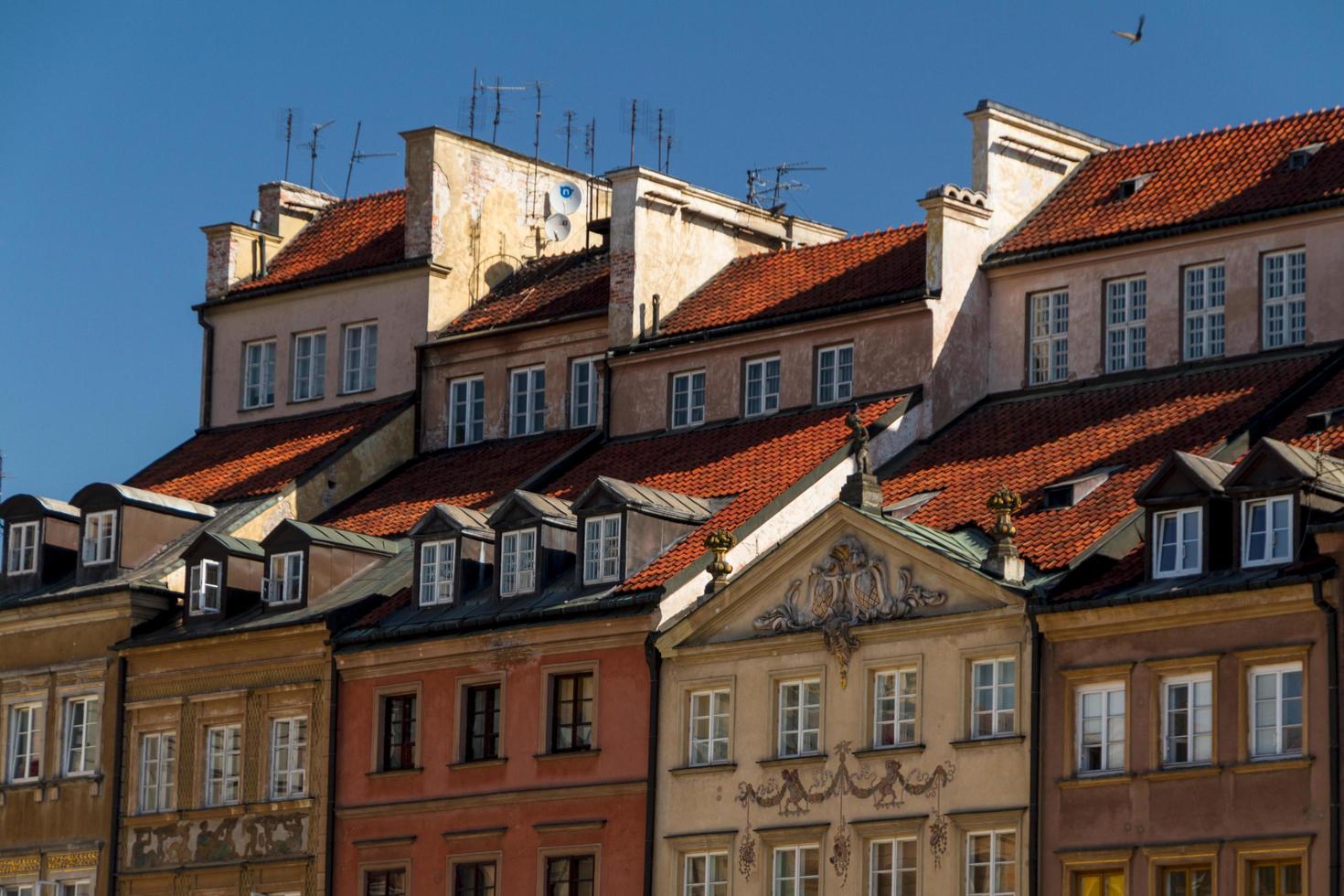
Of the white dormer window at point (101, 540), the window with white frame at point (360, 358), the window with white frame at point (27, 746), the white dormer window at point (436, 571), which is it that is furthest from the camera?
the window with white frame at point (360, 358)

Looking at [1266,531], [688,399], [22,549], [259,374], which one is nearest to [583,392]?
[688,399]

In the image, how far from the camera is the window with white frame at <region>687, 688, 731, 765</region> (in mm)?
59969

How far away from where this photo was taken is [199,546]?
6900 cm

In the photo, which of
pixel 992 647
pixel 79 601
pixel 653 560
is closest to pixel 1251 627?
pixel 992 647

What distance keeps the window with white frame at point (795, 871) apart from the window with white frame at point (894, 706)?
6.93 feet

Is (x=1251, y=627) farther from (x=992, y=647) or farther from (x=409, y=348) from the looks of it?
(x=409, y=348)

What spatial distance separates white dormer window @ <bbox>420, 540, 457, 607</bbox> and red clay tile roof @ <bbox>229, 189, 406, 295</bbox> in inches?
496

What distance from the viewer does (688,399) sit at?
7056cm

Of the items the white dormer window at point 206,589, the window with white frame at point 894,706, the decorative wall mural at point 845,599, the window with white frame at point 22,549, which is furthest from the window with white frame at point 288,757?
the window with white frame at point 894,706

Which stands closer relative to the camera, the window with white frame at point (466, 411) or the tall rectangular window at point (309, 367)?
the window with white frame at point (466, 411)

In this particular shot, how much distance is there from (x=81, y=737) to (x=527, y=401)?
1129 cm

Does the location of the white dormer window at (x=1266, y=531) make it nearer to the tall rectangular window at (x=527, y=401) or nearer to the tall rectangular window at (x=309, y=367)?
the tall rectangular window at (x=527, y=401)

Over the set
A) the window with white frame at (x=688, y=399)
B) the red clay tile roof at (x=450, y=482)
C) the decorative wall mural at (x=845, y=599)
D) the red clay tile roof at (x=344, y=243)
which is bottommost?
the decorative wall mural at (x=845, y=599)

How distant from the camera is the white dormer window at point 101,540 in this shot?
71.8 meters
